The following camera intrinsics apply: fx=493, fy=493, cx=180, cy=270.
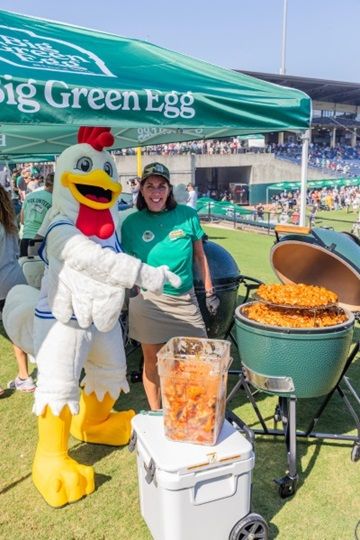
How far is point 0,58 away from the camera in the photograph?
8.53 ft

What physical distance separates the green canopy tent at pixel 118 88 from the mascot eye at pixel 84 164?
22 centimetres

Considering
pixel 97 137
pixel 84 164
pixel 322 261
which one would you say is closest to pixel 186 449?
pixel 84 164

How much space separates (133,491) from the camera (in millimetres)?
3051

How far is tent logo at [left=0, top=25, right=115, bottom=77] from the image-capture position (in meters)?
2.70

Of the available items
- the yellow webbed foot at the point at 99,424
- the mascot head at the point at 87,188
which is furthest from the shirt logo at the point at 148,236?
the yellow webbed foot at the point at 99,424

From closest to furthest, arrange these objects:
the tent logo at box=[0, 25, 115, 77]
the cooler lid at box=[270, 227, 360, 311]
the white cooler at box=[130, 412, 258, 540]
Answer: the white cooler at box=[130, 412, 258, 540] < the tent logo at box=[0, 25, 115, 77] < the cooler lid at box=[270, 227, 360, 311]

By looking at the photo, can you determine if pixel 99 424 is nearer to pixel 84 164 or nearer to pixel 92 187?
pixel 92 187

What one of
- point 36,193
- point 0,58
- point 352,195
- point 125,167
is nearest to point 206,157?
point 125,167

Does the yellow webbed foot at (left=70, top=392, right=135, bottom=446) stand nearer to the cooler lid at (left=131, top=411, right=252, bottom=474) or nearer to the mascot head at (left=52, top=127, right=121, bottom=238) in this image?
the cooler lid at (left=131, top=411, right=252, bottom=474)

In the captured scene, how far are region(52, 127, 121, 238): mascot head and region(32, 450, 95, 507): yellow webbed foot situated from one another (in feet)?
4.65

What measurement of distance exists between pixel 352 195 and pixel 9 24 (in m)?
34.2

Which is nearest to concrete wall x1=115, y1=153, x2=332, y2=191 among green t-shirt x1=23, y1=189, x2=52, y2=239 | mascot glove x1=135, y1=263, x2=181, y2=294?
green t-shirt x1=23, y1=189, x2=52, y2=239

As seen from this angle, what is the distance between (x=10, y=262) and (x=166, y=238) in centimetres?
171

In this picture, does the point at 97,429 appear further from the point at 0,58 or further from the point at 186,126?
the point at 0,58
